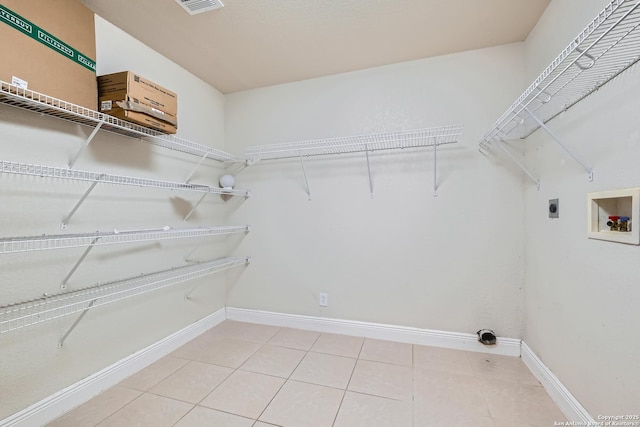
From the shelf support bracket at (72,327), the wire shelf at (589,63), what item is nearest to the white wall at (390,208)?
the wire shelf at (589,63)

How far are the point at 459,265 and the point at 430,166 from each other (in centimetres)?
78

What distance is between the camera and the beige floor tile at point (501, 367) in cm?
161

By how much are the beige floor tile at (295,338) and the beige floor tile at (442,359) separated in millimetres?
789

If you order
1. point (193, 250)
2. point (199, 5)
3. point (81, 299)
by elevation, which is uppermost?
point (199, 5)

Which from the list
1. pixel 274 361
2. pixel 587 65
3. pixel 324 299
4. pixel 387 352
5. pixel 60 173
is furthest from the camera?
pixel 324 299

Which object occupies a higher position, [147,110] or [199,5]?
[199,5]

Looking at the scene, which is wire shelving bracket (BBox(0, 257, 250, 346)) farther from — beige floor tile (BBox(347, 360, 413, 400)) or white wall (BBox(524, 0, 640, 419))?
white wall (BBox(524, 0, 640, 419))

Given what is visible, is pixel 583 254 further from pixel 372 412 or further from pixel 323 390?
pixel 323 390

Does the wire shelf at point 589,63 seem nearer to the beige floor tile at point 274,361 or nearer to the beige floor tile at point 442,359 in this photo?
the beige floor tile at point 442,359

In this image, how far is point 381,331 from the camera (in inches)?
83.8

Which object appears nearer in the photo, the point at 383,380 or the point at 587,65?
the point at 587,65

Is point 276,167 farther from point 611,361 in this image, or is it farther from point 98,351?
point 611,361

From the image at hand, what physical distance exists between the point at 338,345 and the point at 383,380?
19.7 inches

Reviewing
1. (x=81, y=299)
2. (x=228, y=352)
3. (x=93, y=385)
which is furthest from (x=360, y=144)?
(x=93, y=385)
